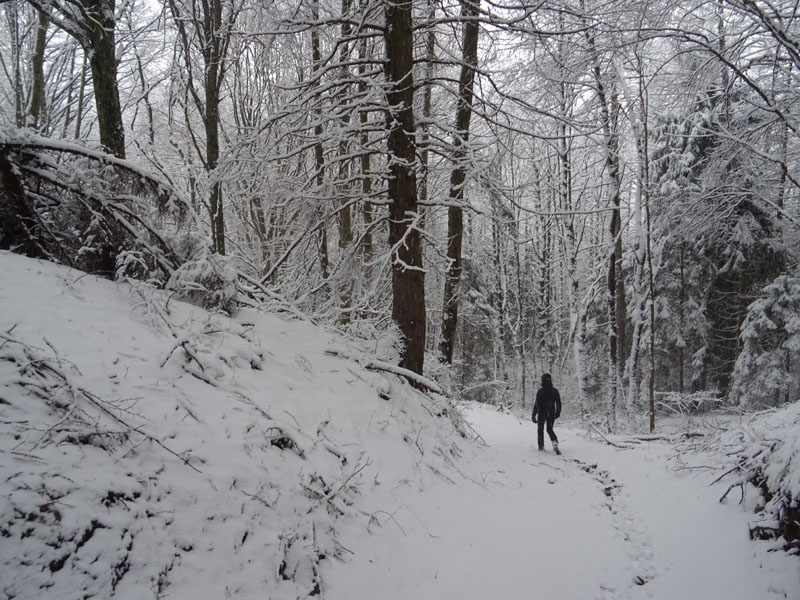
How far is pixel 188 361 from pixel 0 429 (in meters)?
1.51

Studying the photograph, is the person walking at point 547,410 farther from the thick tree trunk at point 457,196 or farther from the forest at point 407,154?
the thick tree trunk at point 457,196

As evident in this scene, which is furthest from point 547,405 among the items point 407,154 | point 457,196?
point 407,154

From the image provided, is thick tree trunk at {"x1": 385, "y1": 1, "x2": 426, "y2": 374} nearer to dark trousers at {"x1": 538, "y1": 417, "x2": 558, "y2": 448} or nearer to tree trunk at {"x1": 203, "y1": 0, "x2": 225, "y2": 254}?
tree trunk at {"x1": 203, "y1": 0, "x2": 225, "y2": 254}

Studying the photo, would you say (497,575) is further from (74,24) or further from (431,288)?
(431,288)

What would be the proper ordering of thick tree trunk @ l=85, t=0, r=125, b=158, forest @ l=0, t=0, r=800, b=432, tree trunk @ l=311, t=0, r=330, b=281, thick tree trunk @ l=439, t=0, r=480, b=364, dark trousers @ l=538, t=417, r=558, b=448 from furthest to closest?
dark trousers @ l=538, t=417, r=558, b=448 → thick tree trunk @ l=439, t=0, r=480, b=364 → tree trunk @ l=311, t=0, r=330, b=281 → thick tree trunk @ l=85, t=0, r=125, b=158 → forest @ l=0, t=0, r=800, b=432

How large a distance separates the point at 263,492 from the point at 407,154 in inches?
191

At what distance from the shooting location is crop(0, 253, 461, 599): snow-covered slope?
6.81ft

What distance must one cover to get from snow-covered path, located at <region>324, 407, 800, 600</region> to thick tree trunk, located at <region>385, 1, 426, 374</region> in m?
2.21

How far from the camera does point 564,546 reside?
4.30 meters

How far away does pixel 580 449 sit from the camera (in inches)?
356

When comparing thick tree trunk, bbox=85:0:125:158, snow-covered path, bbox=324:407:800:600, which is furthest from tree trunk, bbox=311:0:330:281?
snow-covered path, bbox=324:407:800:600

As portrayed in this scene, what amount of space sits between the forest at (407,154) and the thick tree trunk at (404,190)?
1.3 inches

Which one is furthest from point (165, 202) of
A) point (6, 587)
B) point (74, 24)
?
point (6, 587)

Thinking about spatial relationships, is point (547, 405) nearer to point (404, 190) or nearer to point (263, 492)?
point (404, 190)
